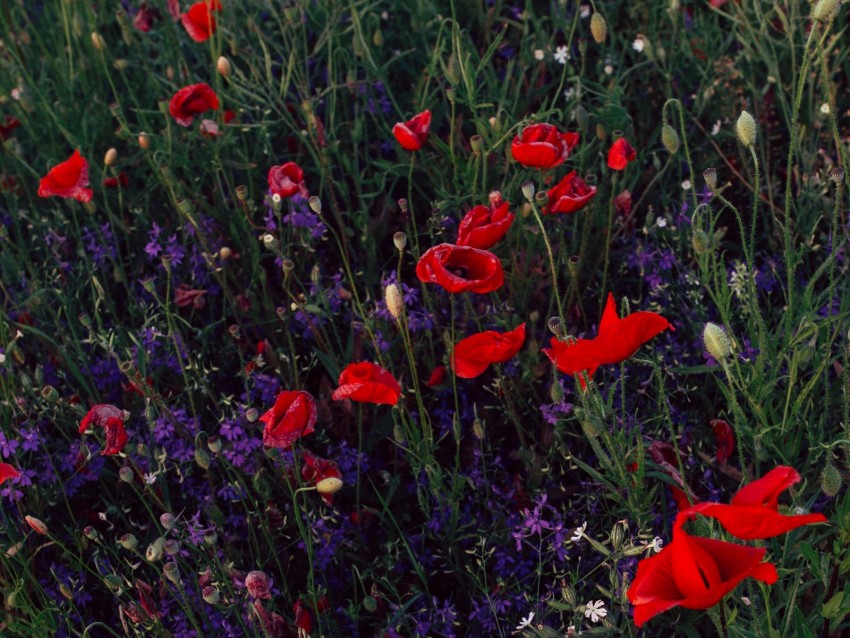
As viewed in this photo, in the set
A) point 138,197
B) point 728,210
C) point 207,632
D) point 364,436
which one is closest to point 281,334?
point 364,436

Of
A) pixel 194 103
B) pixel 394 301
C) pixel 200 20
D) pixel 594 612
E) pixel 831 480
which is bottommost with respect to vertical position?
pixel 594 612

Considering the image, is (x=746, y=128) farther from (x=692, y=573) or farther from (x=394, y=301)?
(x=692, y=573)

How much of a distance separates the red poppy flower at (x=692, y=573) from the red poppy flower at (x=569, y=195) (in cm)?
82

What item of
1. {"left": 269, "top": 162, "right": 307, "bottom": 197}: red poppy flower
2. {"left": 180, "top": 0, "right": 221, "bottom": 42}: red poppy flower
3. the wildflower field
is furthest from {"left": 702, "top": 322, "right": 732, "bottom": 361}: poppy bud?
{"left": 180, "top": 0, "right": 221, "bottom": 42}: red poppy flower

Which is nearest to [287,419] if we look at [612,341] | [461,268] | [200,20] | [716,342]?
[461,268]

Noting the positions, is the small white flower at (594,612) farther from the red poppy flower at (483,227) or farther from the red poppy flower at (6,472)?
the red poppy flower at (6,472)

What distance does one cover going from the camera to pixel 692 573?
110 cm

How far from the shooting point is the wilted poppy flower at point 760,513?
1079 millimetres

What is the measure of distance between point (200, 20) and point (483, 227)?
3.19 ft

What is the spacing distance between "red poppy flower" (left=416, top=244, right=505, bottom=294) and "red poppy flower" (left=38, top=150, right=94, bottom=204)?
840 millimetres

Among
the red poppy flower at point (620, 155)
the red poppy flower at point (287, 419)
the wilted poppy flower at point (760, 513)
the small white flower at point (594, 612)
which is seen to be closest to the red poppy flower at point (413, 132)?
the red poppy flower at point (620, 155)

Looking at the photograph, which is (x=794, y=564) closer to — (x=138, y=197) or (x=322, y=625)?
(x=322, y=625)

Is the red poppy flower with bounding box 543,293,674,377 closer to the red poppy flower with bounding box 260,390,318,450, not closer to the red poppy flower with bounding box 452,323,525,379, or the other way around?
the red poppy flower with bounding box 452,323,525,379

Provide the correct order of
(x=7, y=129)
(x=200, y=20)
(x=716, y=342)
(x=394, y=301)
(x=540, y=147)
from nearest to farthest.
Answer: (x=716, y=342) → (x=394, y=301) → (x=540, y=147) → (x=200, y=20) → (x=7, y=129)
